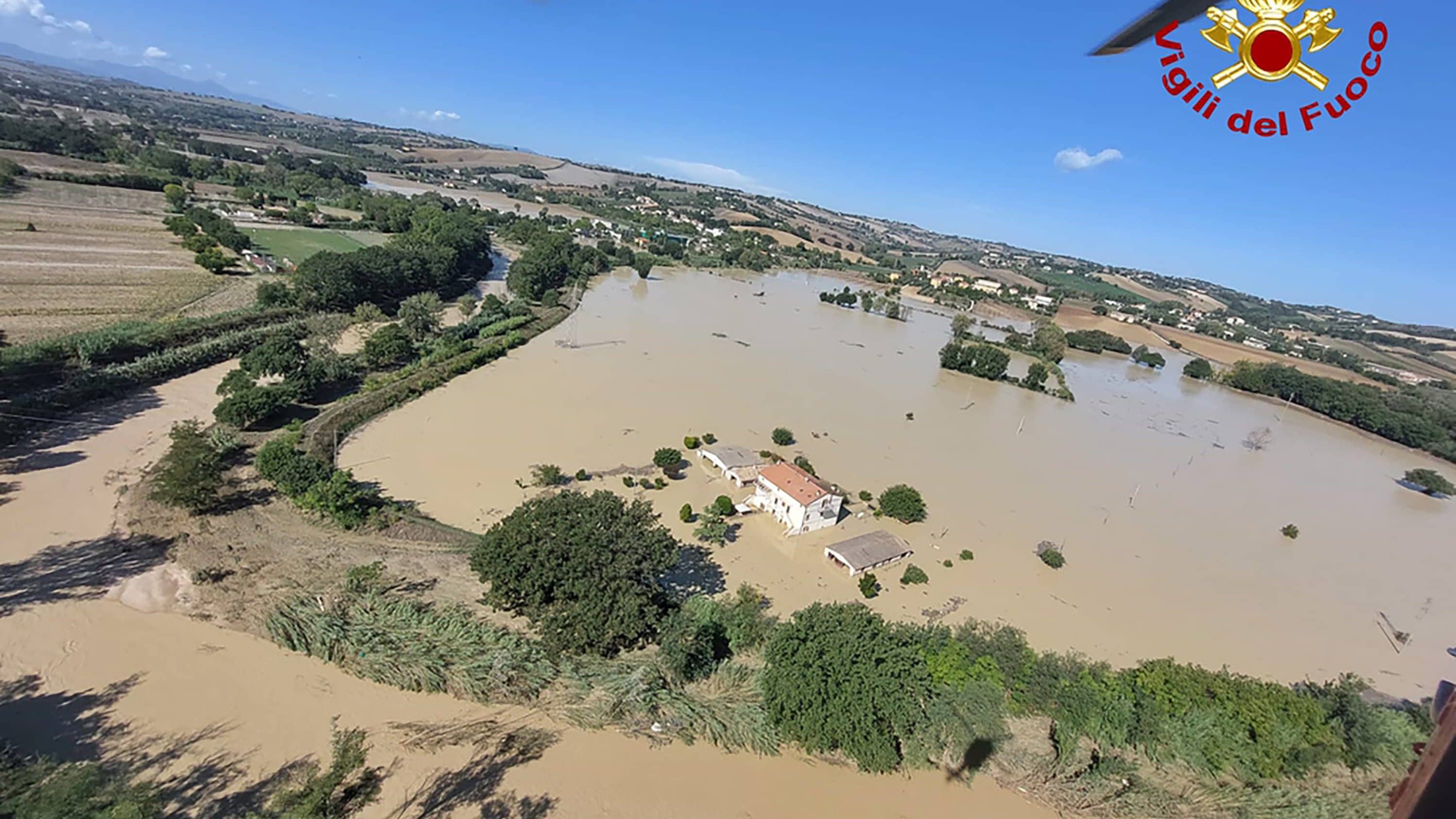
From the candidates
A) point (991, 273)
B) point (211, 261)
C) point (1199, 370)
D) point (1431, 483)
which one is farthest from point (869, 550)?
point (991, 273)

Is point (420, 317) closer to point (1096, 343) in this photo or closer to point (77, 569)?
point (77, 569)

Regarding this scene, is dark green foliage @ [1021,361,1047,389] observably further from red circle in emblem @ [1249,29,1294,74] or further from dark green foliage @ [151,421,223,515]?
dark green foliage @ [151,421,223,515]

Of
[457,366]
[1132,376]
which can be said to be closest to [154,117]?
[457,366]

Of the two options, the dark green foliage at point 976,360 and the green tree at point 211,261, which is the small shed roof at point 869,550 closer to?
the dark green foliage at point 976,360

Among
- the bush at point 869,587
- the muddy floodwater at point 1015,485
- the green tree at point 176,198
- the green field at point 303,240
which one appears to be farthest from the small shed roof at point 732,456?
the green tree at point 176,198

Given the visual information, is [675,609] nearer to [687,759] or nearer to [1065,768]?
[687,759]
